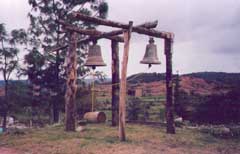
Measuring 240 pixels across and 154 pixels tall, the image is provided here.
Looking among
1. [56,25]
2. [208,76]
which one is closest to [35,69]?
[56,25]

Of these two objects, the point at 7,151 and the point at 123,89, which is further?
the point at 123,89

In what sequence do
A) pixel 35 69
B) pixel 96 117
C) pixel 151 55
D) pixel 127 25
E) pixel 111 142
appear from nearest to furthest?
pixel 111 142
pixel 127 25
pixel 151 55
pixel 96 117
pixel 35 69

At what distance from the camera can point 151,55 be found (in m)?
11.3

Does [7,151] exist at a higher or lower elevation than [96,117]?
lower

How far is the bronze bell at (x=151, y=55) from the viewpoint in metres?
11.2

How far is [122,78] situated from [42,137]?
3.07 meters

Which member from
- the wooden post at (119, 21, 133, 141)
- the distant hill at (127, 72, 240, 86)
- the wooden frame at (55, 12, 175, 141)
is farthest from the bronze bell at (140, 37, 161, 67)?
the distant hill at (127, 72, 240, 86)

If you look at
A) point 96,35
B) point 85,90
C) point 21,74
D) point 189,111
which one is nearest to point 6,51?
point 21,74

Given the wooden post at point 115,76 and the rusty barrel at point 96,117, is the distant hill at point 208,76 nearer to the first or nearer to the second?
the wooden post at point 115,76

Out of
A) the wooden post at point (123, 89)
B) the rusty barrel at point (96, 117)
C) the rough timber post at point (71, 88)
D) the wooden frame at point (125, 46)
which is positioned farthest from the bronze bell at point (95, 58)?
the rusty barrel at point (96, 117)

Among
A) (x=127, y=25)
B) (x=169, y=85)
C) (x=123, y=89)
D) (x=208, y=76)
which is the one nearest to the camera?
(x=123, y=89)

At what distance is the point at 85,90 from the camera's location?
85.3 feet

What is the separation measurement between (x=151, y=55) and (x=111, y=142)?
2.91 m

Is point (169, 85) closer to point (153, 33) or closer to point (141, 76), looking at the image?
point (153, 33)
